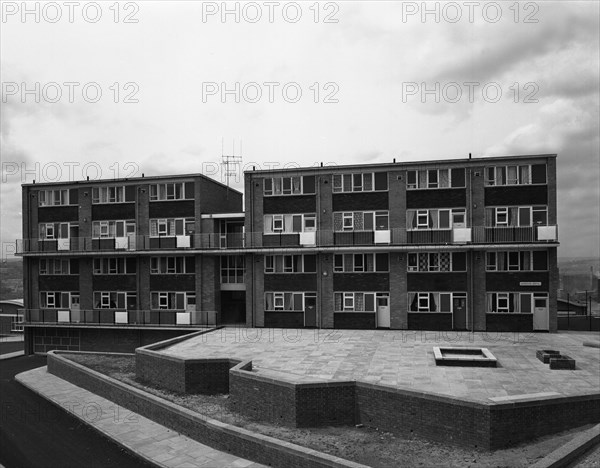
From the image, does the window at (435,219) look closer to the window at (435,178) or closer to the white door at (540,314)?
the window at (435,178)

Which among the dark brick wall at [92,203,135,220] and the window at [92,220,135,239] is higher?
the dark brick wall at [92,203,135,220]

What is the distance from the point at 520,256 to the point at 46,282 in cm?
3308

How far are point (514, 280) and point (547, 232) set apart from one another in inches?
131

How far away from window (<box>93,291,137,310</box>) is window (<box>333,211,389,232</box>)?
15.4 meters

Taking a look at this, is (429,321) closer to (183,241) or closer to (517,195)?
(517,195)

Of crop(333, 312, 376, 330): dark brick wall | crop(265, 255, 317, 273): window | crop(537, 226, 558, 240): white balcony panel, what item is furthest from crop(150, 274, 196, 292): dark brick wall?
crop(537, 226, 558, 240): white balcony panel

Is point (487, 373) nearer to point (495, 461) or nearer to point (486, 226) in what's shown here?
point (495, 461)

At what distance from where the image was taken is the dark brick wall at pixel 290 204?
31594mm

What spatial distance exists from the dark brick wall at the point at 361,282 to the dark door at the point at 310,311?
171 centimetres

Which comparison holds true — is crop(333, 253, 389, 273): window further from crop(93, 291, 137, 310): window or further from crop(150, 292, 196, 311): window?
crop(93, 291, 137, 310): window

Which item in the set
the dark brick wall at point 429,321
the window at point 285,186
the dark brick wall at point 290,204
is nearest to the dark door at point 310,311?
the dark brick wall at point 290,204

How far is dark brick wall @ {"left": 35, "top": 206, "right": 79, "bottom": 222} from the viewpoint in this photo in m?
36.2

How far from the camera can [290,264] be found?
104ft

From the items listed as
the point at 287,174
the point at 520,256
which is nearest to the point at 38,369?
the point at 287,174
